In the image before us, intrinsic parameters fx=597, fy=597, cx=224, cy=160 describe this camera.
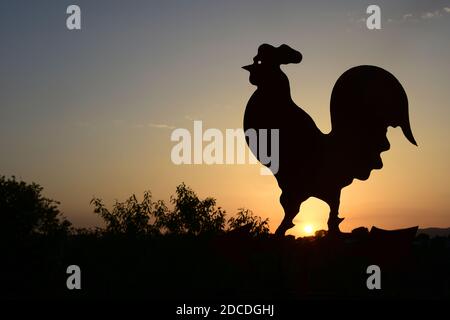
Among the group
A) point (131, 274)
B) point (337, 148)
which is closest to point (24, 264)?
point (131, 274)

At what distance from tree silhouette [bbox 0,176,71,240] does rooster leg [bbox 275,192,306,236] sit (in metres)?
13.1

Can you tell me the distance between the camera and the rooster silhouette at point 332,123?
9.66 meters

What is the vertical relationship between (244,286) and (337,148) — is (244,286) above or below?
below

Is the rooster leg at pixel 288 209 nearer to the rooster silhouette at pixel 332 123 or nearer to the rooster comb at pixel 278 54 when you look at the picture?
the rooster silhouette at pixel 332 123

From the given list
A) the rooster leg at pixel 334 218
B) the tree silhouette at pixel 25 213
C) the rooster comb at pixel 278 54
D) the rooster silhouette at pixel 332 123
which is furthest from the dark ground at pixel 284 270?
the tree silhouette at pixel 25 213

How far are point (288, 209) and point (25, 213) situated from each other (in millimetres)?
14761

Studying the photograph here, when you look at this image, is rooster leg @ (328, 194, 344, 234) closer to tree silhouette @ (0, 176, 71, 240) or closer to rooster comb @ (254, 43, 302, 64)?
rooster comb @ (254, 43, 302, 64)

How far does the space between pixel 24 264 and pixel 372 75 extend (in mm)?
13202

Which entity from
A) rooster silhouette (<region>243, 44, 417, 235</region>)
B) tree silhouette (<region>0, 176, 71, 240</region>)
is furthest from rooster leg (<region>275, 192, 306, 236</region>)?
tree silhouette (<region>0, 176, 71, 240</region>)

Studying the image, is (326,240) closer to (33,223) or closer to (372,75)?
(372,75)

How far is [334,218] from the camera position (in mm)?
9891

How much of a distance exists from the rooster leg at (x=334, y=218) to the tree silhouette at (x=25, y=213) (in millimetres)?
13478
